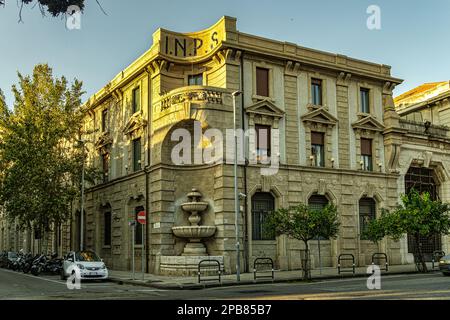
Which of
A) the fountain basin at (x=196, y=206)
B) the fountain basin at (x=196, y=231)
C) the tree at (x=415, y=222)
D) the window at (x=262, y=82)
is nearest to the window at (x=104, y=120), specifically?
the fountain basin at (x=196, y=206)

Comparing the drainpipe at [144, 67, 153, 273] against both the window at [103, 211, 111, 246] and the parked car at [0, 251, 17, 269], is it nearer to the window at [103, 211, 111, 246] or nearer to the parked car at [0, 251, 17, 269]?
the window at [103, 211, 111, 246]

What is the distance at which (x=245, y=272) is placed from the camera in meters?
28.0

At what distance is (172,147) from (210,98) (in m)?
3.60

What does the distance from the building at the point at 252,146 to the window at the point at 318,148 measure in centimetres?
7

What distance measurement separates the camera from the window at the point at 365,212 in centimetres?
3300

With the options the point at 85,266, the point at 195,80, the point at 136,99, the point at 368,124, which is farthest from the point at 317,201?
the point at 85,266

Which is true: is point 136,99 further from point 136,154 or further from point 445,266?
point 445,266

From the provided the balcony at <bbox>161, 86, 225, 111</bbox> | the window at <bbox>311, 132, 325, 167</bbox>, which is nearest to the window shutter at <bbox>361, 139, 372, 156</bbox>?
the window at <bbox>311, 132, 325, 167</bbox>

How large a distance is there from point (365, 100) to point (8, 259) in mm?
29707

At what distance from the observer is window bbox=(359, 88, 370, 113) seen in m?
34.4

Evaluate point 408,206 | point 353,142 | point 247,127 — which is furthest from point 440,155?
point 247,127

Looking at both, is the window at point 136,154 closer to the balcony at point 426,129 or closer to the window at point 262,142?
the window at point 262,142
